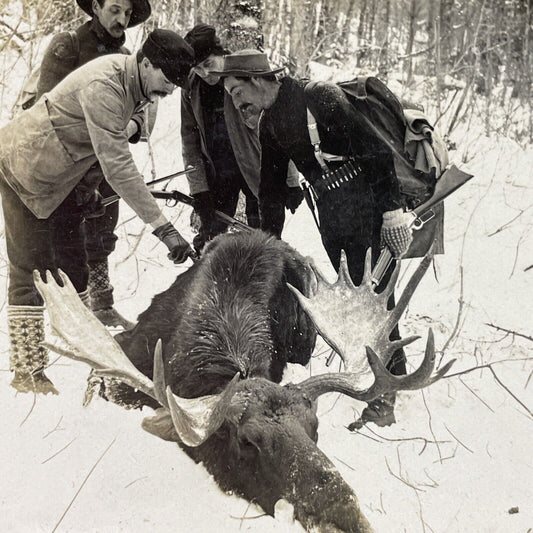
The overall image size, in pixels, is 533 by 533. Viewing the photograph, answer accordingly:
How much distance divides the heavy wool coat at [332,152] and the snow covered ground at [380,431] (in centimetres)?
20

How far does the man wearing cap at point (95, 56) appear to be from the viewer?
205 centimetres

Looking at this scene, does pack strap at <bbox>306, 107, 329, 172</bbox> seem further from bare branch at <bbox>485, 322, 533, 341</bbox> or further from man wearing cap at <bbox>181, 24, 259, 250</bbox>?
bare branch at <bbox>485, 322, 533, 341</bbox>

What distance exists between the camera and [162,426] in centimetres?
178

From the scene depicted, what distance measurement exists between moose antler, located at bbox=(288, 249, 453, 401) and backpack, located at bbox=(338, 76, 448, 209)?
1.24 ft

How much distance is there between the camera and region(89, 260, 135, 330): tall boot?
229 cm

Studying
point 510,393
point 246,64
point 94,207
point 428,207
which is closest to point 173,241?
point 94,207

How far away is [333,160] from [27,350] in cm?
123

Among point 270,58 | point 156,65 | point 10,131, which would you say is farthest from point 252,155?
point 10,131

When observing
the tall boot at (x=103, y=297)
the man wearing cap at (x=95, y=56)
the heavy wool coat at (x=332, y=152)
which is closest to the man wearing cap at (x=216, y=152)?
the heavy wool coat at (x=332, y=152)

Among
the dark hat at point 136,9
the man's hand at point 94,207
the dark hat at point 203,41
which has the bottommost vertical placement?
the man's hand at point 94,207

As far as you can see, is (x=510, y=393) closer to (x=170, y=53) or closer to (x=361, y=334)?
(x=361, y=334)

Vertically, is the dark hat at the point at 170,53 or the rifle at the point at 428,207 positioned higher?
the dark hat at the point at 170,53

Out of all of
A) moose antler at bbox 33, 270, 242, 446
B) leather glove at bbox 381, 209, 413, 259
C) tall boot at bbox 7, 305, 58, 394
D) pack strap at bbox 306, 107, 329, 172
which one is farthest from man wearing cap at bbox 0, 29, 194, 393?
leather glove at bbox 381, 209, 413, 259

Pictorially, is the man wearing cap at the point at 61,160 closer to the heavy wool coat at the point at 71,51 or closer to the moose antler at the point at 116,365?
the heavy wool coat at the point at 71,51
